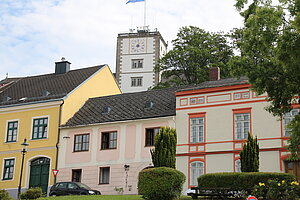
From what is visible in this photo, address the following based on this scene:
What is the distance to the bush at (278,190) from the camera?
66.1 feet

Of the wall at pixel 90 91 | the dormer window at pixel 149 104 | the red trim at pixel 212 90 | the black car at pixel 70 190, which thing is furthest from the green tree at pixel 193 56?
the black car at pixel 70 190

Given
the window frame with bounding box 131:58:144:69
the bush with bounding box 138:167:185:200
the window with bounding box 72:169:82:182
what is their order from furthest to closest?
1. the window frame with bounding box 131:58:144:69
2. the window with bounding box 72:169:82:182
3. the bush with bounding box 138:167:185:200

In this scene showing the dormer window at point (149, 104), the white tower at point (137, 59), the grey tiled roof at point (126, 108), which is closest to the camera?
the grey tiled roof at point (126, 108)

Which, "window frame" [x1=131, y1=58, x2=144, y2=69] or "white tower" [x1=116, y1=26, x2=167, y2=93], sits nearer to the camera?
"white tower" [x1=116, y1=26, x2=167, y2=93]

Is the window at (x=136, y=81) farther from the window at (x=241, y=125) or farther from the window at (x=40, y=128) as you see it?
the window at (x=241, y=125)

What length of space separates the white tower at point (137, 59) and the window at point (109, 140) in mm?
→ 34118

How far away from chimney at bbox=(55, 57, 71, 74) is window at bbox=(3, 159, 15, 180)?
32.1 feet

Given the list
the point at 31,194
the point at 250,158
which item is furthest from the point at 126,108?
the point at 250,158

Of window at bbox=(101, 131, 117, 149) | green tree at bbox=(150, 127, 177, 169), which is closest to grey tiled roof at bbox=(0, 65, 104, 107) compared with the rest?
window at bbox=(101, 131, 117, 149)

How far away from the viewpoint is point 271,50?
2066 cm

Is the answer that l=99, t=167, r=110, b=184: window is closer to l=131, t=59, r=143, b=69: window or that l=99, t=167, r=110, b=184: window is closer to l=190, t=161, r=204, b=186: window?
l=190, t=161, r=204, b=186: window

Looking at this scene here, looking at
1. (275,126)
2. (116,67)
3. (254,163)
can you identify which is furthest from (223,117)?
(116,67)

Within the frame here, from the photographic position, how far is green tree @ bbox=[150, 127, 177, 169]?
2355cm

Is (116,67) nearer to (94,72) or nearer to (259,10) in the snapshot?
(94,72)
